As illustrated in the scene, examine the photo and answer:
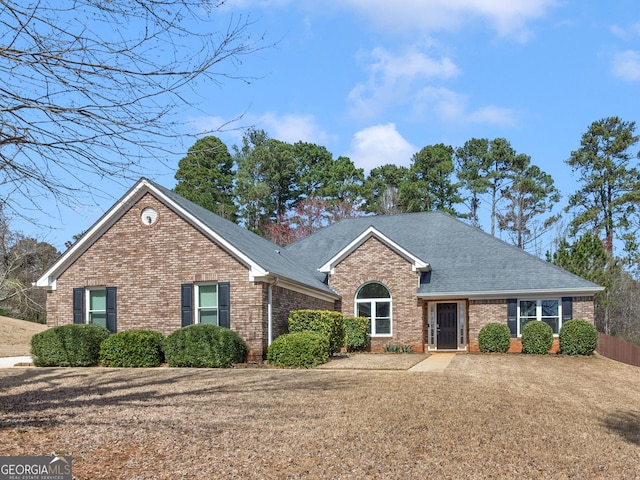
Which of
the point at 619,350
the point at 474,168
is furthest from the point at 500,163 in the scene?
the point at 619,350

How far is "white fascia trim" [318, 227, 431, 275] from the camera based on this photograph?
23.5 m

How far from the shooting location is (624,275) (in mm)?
38281

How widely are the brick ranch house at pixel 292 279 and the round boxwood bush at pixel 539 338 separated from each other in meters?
0.95

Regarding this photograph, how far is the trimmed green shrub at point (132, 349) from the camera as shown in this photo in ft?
54.1

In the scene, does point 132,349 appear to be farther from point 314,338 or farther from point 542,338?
point 542,338

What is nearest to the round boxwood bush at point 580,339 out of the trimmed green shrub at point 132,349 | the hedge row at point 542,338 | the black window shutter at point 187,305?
the hedge row at point 542,338

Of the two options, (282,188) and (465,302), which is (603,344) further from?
(282,188)

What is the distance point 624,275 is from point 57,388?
1427 inches

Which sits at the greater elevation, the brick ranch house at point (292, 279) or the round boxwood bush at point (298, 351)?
the brick ranch house at point (292, 279)

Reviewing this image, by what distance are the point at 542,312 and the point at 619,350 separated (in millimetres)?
3135

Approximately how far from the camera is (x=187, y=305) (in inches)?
715

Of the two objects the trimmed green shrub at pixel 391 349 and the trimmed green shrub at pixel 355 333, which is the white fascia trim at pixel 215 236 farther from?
the trimmed green shrub at pixel 391 349

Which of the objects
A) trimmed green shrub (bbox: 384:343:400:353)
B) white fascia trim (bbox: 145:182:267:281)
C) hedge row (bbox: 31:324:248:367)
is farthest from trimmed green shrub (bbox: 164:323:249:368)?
trimmed green shrub (bbox: 384:343:400:353)

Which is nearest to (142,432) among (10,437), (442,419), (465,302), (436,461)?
(10,437)
